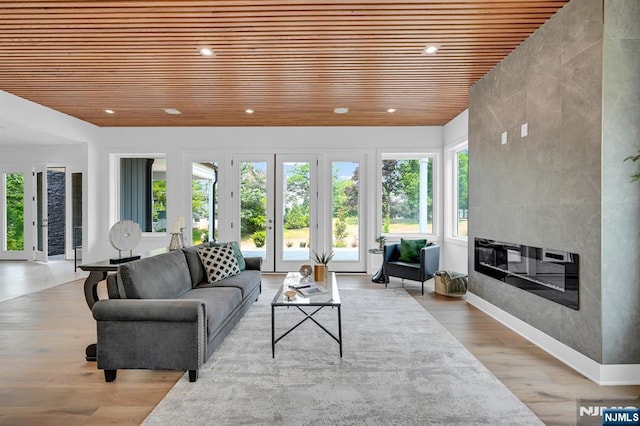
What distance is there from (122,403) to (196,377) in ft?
1.49

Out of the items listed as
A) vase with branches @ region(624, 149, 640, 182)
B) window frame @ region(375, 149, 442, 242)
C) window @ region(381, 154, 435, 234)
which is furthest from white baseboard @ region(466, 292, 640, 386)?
window @ region(381, 154, 435, 234)

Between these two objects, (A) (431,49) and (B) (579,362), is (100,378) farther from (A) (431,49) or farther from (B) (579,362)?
(A) (431,49)

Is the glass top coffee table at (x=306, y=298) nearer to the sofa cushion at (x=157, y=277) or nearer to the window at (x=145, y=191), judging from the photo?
the sofa cushion at (x=157, y=277)

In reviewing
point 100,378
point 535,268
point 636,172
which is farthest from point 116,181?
point 636,172

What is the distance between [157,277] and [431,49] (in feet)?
10.8

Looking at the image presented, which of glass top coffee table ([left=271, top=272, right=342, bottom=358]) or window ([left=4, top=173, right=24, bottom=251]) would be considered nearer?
glass top coffee table ([left=271, top=272, right=342, bottom=358])

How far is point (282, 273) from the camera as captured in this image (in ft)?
21.4

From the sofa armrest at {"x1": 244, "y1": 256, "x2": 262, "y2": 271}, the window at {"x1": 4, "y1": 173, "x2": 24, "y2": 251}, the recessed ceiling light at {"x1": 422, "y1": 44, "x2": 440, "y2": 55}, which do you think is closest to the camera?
the recessed ceiling light at {"x1": 422, "y1": 44, "x2": 440, "y2": 55}

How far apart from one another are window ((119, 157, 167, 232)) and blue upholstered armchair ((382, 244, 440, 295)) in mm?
4281

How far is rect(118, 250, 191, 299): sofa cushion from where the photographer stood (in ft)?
8.59

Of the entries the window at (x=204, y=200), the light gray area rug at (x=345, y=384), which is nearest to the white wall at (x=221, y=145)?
the window at (x=204, y=200)

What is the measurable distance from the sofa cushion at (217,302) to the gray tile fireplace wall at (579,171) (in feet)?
8.98

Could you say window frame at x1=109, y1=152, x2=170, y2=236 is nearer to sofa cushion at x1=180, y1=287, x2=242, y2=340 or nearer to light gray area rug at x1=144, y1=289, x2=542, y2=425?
sofa cushion at x1=180, y1=287, x2=242, y2=340

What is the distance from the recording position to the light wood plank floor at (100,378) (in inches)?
83.2
